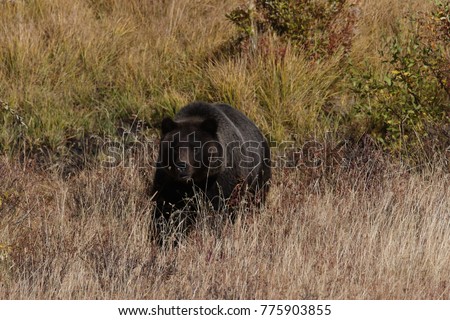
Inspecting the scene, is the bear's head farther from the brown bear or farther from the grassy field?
the grassy field

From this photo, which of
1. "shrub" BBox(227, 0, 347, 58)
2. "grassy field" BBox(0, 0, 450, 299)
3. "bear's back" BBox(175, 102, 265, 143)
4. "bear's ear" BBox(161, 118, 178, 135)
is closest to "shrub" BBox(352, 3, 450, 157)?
"grassy field" BBox(0, 0, 450, 299)

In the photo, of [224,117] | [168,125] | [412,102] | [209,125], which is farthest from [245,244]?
[412,102]

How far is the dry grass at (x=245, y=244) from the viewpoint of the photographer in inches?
247

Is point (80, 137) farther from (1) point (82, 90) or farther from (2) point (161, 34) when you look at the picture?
(2) point (161, 34)

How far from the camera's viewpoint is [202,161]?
728 cm

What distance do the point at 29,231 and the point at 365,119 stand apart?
4097 mm

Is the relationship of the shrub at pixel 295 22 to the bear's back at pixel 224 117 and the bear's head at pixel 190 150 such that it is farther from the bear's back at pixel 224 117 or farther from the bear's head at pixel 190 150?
the bear's head at pixel 190 150

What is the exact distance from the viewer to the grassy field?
6453 millimetres

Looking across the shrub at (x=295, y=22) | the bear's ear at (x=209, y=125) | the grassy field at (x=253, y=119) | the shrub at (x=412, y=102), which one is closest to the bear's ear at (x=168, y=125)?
the bear's ear at (x=209, y=125)

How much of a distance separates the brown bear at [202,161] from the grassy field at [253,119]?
9.2 inches

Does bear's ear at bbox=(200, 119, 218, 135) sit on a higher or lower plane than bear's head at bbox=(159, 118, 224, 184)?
higher

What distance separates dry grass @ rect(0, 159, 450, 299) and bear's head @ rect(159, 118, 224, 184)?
478mm

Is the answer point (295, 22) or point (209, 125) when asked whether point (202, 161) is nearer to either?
point (209, 125)

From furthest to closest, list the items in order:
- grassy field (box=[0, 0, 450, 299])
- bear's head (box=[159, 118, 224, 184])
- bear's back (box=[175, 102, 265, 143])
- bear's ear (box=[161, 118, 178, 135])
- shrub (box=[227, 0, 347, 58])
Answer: shrub (box=[227, 0, 347, 58]) < bear's back (box=[175, 102, 265, 143]) < bear's ear (box=[161, 118, 178, 135]) < bear's head (box=[159, 118, 224, 184]) < grassy field (box=[0, 0, 450, 299])
